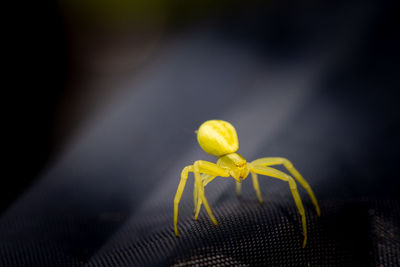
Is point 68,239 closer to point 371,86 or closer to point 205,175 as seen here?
point 205,175

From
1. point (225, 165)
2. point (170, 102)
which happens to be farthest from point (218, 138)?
point (170, 102)

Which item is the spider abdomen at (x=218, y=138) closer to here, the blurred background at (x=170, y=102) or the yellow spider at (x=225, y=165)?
the yellow spider at (x=225, y=165)

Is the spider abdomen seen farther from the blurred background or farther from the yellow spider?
the blurred background

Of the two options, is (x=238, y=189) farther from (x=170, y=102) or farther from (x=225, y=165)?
(x=170, y=102)

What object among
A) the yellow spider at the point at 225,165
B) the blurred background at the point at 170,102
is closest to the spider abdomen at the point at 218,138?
the yellow spider at the point at 225,165

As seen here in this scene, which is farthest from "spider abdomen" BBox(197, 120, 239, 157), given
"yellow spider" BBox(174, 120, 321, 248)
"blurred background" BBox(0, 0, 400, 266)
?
"blurred background" BBox(0, 0, 400, 266)

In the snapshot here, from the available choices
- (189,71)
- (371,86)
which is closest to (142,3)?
(189,71)
